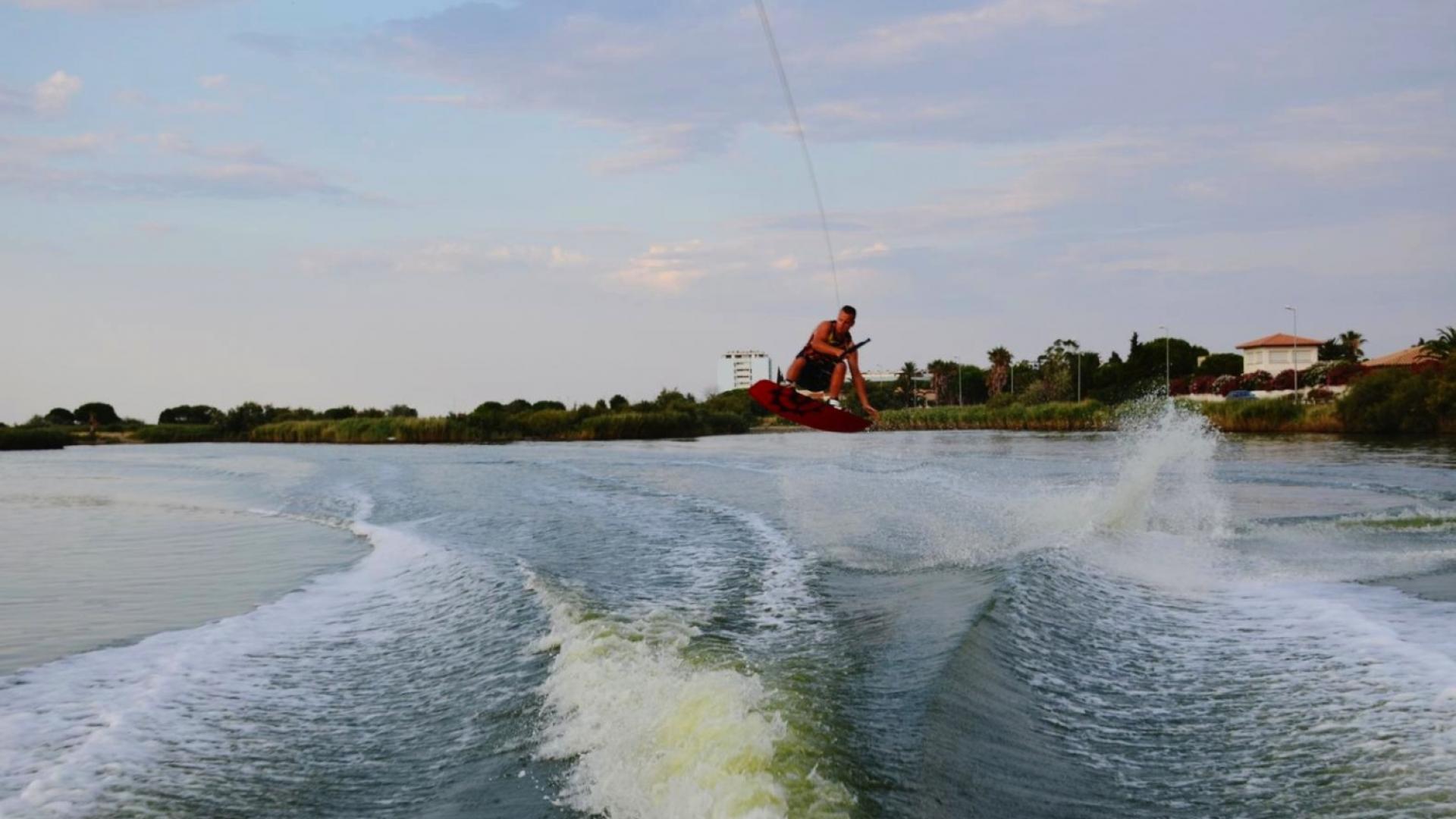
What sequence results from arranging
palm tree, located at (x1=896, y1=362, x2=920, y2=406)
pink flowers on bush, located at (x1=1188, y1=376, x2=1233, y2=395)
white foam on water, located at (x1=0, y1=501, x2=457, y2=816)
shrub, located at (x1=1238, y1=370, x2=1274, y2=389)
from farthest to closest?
palm tree, located at (x1=896, y1=362, x2=920, y2=406)
pink flowers on bush, located at (x1=1188, y1=376, x2=1233, y2=395)
shrub, located at (x1=1238, y1=370, x2=1274, y2=389)
white foam on water, located at (x1=0, y1=501, x2=457, y2=816)

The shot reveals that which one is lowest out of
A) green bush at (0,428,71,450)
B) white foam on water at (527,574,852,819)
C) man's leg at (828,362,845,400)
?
white foam on water at (527,574,852,819)

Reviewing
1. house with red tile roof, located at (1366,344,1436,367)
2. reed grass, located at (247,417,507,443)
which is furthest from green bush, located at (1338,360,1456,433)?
reed grass, located at (247,417,507,443)

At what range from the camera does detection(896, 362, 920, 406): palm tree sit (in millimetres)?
123625

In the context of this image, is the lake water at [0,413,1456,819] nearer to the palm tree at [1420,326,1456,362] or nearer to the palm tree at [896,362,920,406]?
the palm tree at [1420,326,1456,362]

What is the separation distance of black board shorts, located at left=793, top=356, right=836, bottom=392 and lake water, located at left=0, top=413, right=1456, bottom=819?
2.00m

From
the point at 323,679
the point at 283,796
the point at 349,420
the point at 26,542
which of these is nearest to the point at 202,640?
the point at 323,679

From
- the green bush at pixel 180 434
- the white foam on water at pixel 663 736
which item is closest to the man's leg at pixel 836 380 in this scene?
the white foam on water at pixel 663 736

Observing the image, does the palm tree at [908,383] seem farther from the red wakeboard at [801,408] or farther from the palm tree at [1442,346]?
the red wakeboard at [801,408]

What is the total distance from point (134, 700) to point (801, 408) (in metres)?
9.12

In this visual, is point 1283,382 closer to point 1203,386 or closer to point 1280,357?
point 1203,386

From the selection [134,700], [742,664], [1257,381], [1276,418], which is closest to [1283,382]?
[1257,381]

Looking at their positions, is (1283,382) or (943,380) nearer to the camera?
(1283,382)

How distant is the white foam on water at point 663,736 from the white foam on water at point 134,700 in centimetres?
192

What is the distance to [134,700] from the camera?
7.10 metres
